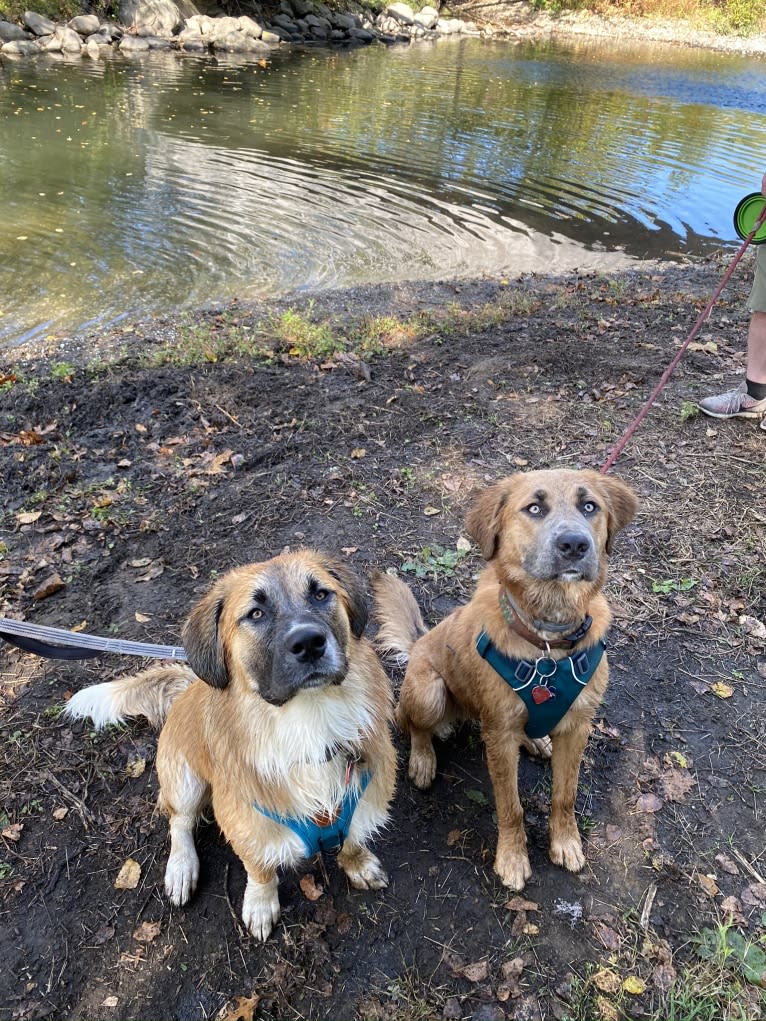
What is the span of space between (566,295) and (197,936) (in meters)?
8.97

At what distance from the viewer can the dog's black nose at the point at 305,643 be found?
2.36m

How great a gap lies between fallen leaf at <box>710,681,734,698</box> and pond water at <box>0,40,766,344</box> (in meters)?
8.65

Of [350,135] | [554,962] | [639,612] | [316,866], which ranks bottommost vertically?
[316,866]

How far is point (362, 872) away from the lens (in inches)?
118

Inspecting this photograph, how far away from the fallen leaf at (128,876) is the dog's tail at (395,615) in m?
1.73

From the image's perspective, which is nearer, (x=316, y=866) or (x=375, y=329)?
(x=316, y=866)

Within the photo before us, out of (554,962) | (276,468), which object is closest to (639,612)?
(554,962)

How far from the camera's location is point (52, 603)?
171 inches

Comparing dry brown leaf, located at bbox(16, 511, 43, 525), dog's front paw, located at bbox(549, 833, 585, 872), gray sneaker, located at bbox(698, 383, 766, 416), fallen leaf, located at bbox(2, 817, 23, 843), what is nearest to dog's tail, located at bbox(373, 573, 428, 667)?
dog's front paw, located at bbox(549, 833, 585, 872)

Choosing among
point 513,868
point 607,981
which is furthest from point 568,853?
point 607,981

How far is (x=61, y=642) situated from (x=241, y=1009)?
1848 millimetres

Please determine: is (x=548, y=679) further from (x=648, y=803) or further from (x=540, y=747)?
(x=648, y=803)

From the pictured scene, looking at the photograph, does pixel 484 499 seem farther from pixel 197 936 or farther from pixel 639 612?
pixel 197 936

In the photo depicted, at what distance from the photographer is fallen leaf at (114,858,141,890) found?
298 cm
